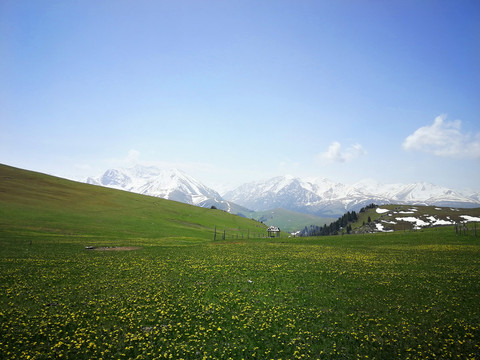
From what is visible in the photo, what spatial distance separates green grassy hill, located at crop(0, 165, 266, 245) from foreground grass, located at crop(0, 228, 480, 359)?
129ft

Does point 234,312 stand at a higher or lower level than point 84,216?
higher

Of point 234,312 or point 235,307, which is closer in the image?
point 234,312

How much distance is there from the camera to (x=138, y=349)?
51.3 feet

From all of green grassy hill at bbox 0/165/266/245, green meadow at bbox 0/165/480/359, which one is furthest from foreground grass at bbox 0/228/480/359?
green grassy hill at bbox 0/165/266/245

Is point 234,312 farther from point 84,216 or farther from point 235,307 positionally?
point 84,216

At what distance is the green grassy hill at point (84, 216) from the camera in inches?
3014

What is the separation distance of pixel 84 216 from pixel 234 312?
103 meters

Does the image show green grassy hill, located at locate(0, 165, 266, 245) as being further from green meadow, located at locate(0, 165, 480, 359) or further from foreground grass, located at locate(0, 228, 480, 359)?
foreground grass, located at locate(0, 228, 480, 359)

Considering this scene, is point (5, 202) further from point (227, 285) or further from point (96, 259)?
point (227, 285)

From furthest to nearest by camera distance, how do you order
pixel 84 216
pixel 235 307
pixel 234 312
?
pixel 84 216, pixel 235 307, pixel 234 312

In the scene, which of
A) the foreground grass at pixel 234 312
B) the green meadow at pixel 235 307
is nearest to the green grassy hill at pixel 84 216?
the green meadow at pixel 235 307

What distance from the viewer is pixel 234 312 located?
21.1 metres

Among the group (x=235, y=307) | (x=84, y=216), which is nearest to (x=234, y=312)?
(x=235, y=307)

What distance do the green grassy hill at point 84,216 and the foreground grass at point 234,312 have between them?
1550 inches
